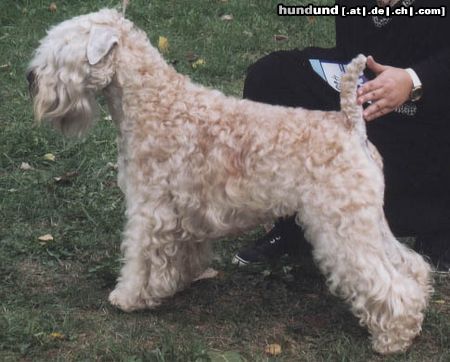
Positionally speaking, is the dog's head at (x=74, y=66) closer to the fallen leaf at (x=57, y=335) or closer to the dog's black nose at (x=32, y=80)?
the dog's black nose at (x=32, y=80)

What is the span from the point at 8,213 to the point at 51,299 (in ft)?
3.28

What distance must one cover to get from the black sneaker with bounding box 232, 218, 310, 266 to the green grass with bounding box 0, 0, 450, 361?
10cm

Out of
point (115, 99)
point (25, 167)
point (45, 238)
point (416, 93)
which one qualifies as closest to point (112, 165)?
point (25, 167)

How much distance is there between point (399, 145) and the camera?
4320 millimetres

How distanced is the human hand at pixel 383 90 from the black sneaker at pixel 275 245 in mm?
990

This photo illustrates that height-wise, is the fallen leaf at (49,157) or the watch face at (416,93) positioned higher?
the watch face at (416,93)

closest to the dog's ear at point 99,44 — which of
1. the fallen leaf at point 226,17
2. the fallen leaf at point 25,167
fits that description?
the fallen leaf at point 25,167

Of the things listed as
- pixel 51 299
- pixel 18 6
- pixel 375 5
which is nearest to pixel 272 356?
pixel 51 299

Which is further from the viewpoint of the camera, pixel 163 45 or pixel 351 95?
pixel 163 45

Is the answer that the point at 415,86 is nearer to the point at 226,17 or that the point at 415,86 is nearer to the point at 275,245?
the point at 275,245

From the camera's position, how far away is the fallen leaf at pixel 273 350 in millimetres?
3574

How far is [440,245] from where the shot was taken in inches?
174

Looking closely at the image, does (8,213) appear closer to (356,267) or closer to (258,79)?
(258,79)

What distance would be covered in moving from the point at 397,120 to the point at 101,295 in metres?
1.68
